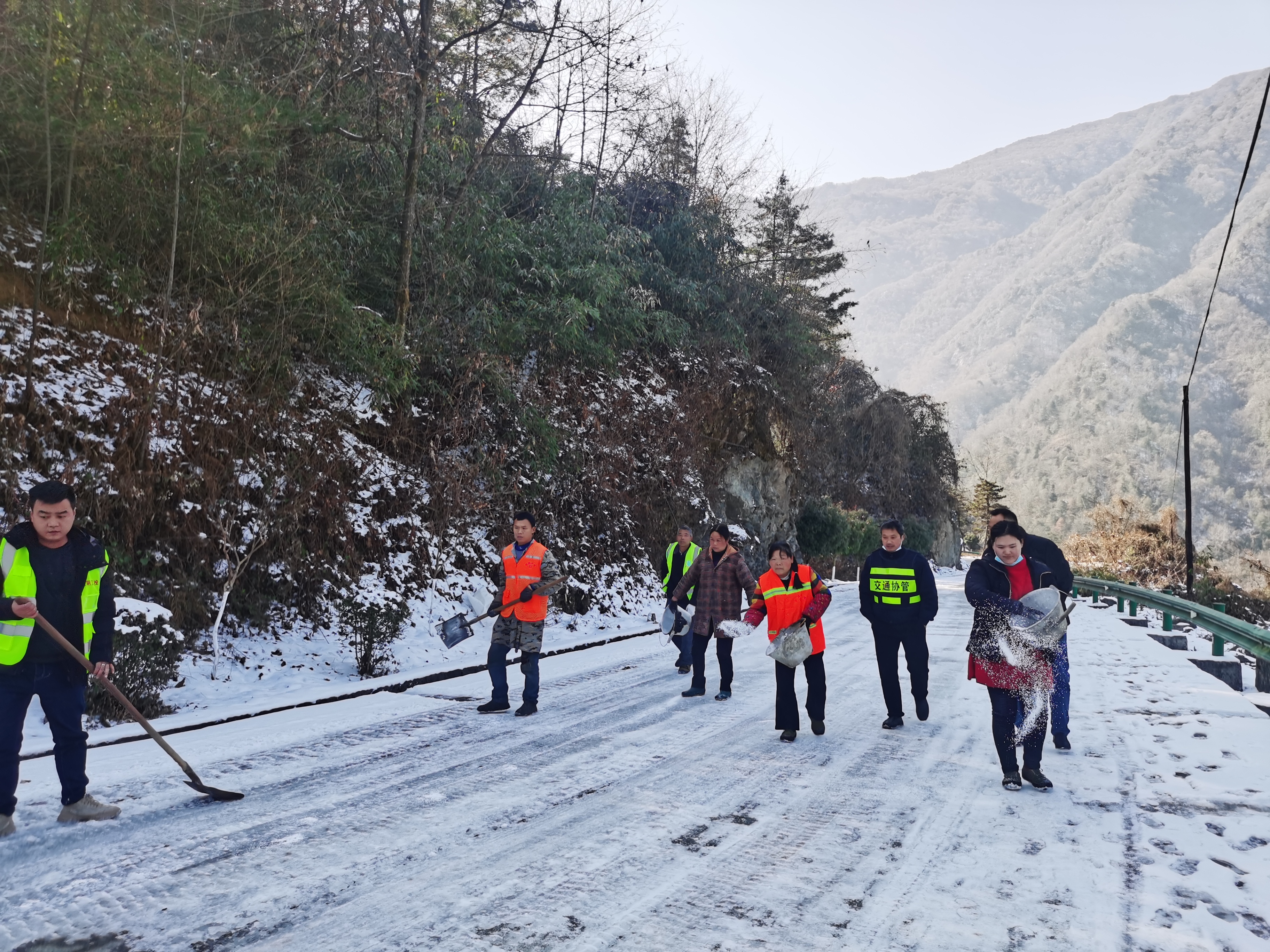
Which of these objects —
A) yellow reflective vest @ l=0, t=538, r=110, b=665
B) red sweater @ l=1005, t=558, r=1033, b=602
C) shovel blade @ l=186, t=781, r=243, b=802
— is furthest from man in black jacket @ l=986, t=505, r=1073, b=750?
yellow reflective vest @ l=0, t=538, r=110, b=665

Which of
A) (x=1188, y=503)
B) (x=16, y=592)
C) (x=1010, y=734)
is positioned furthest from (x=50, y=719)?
(x=1188, y=503)

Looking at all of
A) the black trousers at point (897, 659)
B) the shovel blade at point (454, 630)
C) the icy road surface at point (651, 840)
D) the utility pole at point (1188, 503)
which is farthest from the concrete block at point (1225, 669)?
the utility pole at point (1188, 503)

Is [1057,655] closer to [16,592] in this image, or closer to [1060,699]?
[1060,699]

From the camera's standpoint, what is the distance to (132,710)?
4938 mm

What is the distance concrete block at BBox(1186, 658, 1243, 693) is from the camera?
34.0ft

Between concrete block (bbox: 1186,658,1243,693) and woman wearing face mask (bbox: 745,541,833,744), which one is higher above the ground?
woman wearing face mask (bbox: 745,541,833,744)

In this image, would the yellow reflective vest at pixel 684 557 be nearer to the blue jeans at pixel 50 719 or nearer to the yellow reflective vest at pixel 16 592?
the blue jeans at pixel 50 719

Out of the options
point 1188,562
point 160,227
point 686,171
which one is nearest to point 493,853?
point 160,227

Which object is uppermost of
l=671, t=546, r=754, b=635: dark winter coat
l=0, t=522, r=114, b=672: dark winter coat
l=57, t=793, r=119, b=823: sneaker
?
l=0, t=522, r=114, b=672: dark winter coat

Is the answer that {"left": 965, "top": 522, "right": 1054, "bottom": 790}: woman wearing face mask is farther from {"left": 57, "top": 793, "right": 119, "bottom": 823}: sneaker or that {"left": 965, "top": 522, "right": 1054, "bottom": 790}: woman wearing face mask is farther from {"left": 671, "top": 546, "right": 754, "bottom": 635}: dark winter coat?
{"left": 57, "top": 793, "right": 119, "bottom": 823}: sneaker

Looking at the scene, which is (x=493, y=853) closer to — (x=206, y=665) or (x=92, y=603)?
(x=92, y=603)

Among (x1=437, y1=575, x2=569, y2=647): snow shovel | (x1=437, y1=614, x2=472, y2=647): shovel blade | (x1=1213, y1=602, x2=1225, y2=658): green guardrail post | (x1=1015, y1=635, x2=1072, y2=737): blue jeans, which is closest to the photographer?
(x1=1015, y1=635, x2=1072, y2=737): blue jeans

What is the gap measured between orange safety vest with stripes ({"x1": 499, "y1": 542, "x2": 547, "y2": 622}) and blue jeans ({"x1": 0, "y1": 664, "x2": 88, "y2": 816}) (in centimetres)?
395

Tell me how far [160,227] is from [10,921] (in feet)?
31.7
